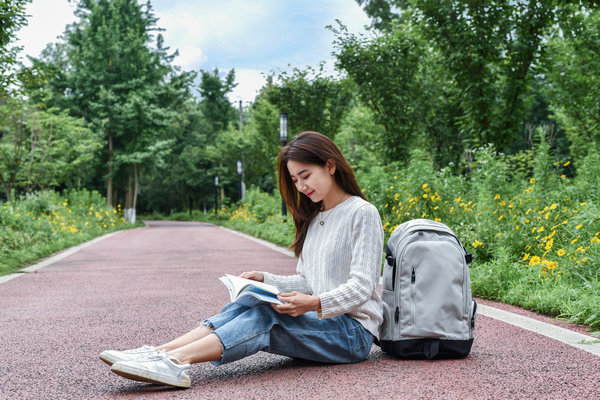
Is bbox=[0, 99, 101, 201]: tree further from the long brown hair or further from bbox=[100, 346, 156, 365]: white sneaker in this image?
bbox=[100, 346, 156, 365]: white sneaker

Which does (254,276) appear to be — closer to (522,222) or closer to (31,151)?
(522,222)

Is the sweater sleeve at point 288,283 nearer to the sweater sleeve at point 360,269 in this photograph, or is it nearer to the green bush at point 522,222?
the sweater sleeve at point 360,269

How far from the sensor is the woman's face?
306 centimetres

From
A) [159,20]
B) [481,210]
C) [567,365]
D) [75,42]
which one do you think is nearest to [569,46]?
[481,210]

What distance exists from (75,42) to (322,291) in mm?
33525

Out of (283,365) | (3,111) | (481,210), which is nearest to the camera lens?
(283,365)

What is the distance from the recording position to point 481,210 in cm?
759

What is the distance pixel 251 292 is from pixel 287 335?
14.4 inches

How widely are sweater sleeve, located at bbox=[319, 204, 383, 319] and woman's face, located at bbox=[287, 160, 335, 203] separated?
0.24 meters

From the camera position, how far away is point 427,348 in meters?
3.22

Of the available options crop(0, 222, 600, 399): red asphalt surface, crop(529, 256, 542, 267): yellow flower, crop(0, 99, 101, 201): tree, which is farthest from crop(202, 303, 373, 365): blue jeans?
crop(0, 99, 101, 201): tree

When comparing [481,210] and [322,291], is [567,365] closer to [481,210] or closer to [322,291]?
[322,291]

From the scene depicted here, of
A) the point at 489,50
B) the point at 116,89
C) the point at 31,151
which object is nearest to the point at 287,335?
the point at 489,50

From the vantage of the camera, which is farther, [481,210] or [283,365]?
[481,210]
